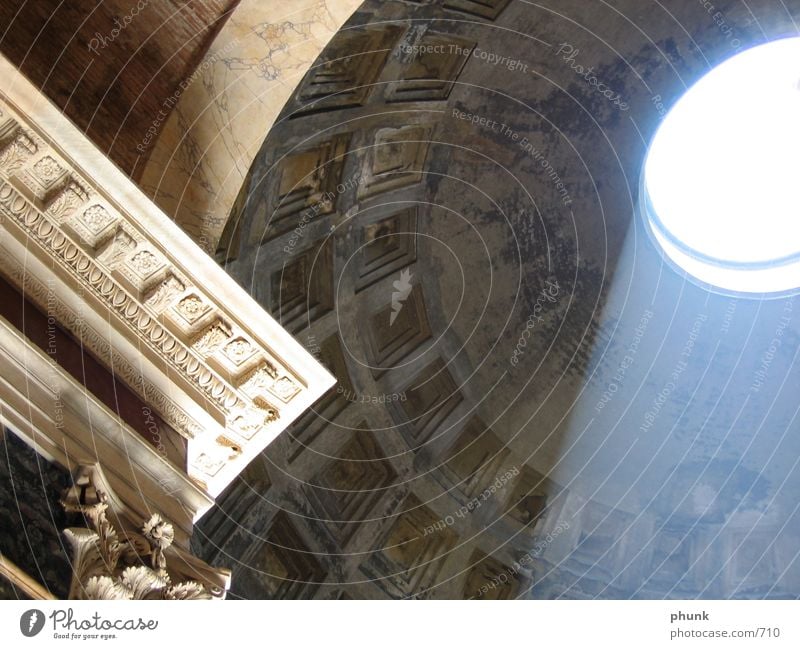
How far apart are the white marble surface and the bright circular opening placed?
7.49m

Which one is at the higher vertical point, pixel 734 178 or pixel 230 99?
pixel 734 178

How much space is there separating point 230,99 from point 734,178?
10298 millimetres

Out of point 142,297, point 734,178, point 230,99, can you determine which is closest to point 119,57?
point 230,99

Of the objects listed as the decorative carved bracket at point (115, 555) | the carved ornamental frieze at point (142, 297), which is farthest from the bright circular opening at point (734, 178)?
the decorative carved bracket at point (115, 555)

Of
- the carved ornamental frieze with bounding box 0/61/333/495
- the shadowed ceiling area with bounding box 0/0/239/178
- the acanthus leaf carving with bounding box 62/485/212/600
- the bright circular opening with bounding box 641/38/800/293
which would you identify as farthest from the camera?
the bright circular opening with bounding box 641/38/800/293

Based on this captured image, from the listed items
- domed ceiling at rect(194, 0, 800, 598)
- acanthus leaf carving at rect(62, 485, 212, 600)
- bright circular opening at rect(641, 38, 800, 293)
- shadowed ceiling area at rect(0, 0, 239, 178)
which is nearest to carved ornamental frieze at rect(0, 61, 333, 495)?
shadowed ceiling area at rect(0, 0, 239, 178)

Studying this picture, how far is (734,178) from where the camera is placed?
50.1 ft

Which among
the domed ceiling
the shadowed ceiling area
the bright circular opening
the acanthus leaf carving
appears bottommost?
the acanthus leaf carving

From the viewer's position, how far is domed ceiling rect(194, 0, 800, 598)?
38.2ft

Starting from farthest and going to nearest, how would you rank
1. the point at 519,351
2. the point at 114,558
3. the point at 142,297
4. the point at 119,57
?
the point at 519,351 → the point at 119,57 → the point at 142,297 → the point at 114,558

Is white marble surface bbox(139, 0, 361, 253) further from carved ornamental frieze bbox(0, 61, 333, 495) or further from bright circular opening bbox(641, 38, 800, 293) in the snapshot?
bright circular opening bbox(641, 38, 800, 293)

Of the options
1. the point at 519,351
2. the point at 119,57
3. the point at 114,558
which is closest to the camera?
the point at 114,558

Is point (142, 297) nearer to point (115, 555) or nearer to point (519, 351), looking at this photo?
point (115, 555)
